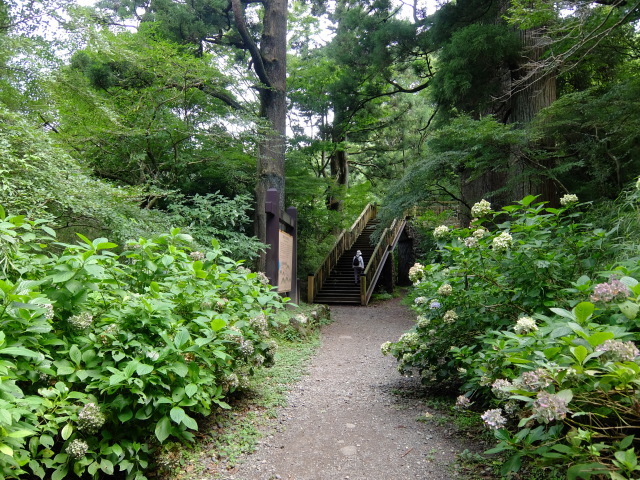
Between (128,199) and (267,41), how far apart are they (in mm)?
6311

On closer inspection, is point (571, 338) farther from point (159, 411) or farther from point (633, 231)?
point (159, 411)

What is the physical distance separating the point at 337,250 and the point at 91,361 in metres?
12.8

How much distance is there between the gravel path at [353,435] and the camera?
250cm

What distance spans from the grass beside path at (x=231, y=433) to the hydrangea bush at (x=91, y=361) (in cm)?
23

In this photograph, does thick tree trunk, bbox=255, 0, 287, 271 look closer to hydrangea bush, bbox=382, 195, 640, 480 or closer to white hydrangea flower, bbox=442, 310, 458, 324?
hydrangea bush, bbox=382, 195, 640, 480

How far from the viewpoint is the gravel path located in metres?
2.50

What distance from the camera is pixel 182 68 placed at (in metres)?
6.90

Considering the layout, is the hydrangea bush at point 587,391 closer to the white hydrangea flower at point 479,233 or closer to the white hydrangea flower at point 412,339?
the white hydrangea flower at point 479,233

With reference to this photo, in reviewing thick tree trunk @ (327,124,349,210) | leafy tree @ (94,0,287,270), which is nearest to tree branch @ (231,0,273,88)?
leafy tree @ (94,0,287,270)

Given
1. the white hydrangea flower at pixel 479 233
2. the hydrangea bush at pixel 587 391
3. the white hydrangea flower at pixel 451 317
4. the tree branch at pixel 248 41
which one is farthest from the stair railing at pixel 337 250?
the hydrangea bush at pixel 587 391

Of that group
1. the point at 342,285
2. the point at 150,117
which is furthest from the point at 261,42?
the point at 342,285

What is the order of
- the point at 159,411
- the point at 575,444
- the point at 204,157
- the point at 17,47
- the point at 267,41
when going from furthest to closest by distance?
the point at 267,41 < the point at 204,157 < the point at 17,47 < the point at 159,411 < the point at 575,444

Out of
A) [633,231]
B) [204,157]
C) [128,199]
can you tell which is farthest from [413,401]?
[204,157]

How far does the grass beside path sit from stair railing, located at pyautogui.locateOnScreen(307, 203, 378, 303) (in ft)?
24.7
